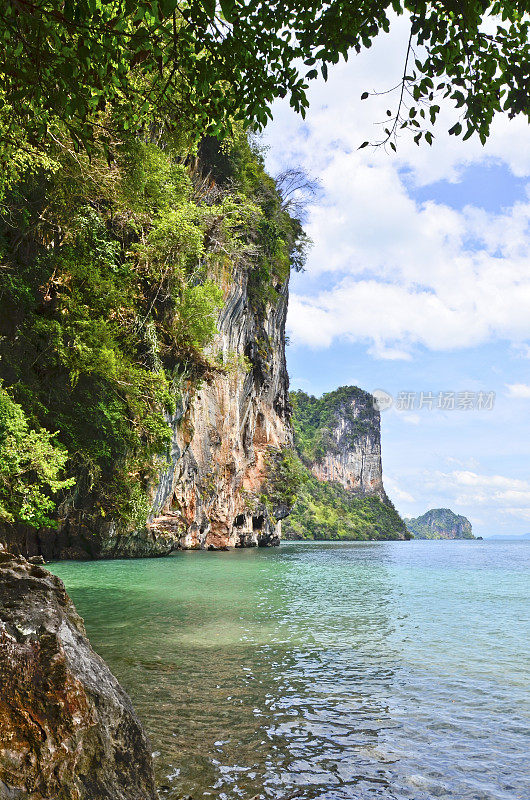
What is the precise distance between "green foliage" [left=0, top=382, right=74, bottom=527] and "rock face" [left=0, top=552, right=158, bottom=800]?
10338 millimetres

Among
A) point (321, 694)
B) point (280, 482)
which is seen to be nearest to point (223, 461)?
point (280, 482)

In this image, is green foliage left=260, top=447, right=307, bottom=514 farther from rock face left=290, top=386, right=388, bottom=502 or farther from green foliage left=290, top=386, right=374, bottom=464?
green foliage left=290, top=386, right=374, bottom=464

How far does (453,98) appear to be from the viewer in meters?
4.25

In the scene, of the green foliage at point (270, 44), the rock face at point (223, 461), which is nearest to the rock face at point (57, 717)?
the green foliage at point (270, 44)

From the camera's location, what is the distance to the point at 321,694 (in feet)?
18.2

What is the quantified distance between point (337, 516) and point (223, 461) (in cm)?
8341

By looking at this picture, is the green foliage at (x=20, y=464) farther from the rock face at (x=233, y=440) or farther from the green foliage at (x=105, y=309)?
the rock face at (x=233, y=440)

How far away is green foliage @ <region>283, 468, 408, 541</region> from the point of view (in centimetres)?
10269

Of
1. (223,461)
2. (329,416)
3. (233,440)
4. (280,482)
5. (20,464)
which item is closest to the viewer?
(20,464)

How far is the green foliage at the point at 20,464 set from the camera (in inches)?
490

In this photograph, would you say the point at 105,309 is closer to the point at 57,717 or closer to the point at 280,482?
the point at 57,717

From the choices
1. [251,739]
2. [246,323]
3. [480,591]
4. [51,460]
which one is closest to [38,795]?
[251,739]

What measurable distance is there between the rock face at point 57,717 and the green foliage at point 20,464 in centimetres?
1034

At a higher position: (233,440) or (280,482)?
(233,440)
